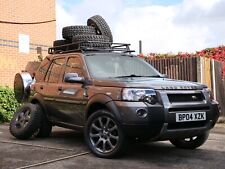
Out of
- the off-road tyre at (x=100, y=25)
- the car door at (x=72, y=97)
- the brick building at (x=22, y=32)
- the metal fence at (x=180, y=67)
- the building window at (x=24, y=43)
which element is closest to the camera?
the car door at (x=72, y=97)

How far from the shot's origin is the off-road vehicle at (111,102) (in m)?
6.71

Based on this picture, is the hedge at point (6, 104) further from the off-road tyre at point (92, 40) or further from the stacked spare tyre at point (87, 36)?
the off-road tyre at point (92, 40)

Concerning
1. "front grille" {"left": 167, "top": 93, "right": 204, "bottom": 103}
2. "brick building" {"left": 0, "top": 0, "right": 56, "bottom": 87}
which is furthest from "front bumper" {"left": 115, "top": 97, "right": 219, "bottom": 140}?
"brick building" {"left": 0, "top": 0, "right": 56, "bottom": 87}

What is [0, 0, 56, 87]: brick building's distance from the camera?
1517 cm

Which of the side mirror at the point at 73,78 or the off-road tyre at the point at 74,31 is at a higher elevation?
the off-road tyre at the point at 74,31

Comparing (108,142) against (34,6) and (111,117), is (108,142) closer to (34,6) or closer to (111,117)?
(111,117)

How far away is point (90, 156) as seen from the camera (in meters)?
7.20

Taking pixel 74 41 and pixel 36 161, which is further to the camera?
pixel 74 41

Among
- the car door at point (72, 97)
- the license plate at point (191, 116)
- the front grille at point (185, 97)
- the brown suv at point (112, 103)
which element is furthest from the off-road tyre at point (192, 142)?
the car door at point (72, 97)

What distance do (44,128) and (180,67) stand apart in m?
5.44

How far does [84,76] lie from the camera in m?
7.77

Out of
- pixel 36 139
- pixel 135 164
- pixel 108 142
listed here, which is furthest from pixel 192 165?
pixel 36 139

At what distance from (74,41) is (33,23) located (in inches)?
304

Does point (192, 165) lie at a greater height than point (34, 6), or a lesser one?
lesser
